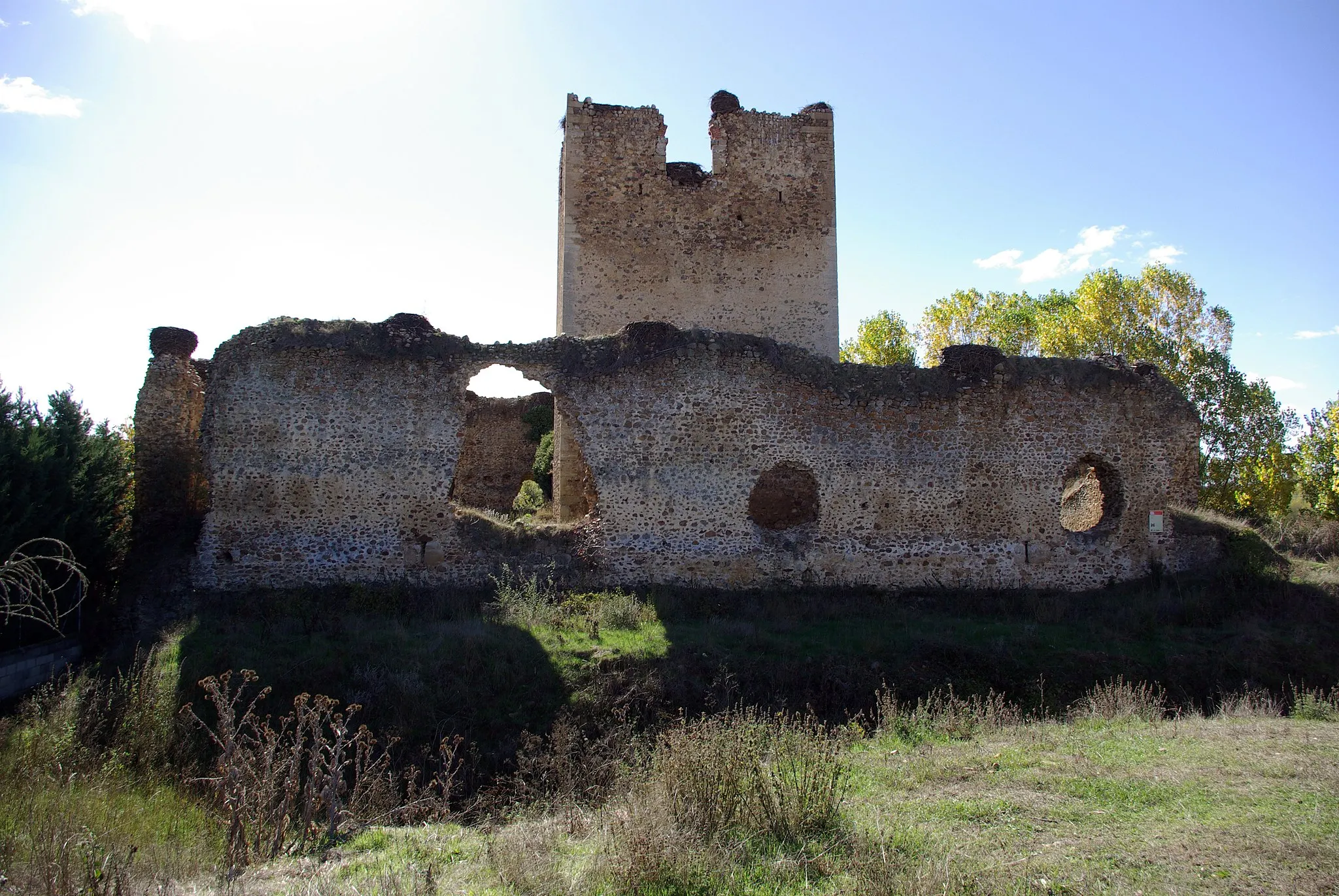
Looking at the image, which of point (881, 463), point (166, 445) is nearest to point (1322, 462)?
point (881, 463)

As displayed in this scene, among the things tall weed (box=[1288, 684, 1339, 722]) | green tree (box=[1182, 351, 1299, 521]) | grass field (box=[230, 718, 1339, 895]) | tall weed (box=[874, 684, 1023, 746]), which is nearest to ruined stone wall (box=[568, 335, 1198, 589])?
tall weed (box=[874, 684, 1023, 746])

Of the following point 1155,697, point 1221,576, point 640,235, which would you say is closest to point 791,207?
point 640,235

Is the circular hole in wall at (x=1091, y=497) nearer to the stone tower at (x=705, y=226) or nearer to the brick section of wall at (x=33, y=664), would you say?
the stone tower at (x=705, y=226)

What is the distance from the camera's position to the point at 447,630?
983 centimetres

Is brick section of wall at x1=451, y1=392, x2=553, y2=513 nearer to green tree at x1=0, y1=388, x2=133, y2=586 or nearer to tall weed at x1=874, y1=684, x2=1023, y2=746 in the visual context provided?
green tree at x1=0, y1=388, x2=133, y2=586

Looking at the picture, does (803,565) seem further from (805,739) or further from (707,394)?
(805,739)

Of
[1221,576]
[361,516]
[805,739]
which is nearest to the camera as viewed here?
[805,739]

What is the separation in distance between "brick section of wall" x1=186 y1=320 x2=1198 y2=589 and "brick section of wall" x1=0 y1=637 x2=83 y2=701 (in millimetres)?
1704

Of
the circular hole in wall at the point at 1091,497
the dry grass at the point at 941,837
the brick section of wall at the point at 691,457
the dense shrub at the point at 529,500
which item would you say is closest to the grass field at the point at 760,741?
the dry grass at the point at 941,837

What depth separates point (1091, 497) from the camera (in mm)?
16172

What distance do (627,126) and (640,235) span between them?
222 centimetres

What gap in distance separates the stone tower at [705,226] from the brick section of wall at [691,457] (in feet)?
14.5

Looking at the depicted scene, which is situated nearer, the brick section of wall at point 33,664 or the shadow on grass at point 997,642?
the brick section of wall at point 33,664

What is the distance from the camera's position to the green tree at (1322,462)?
1930cm
